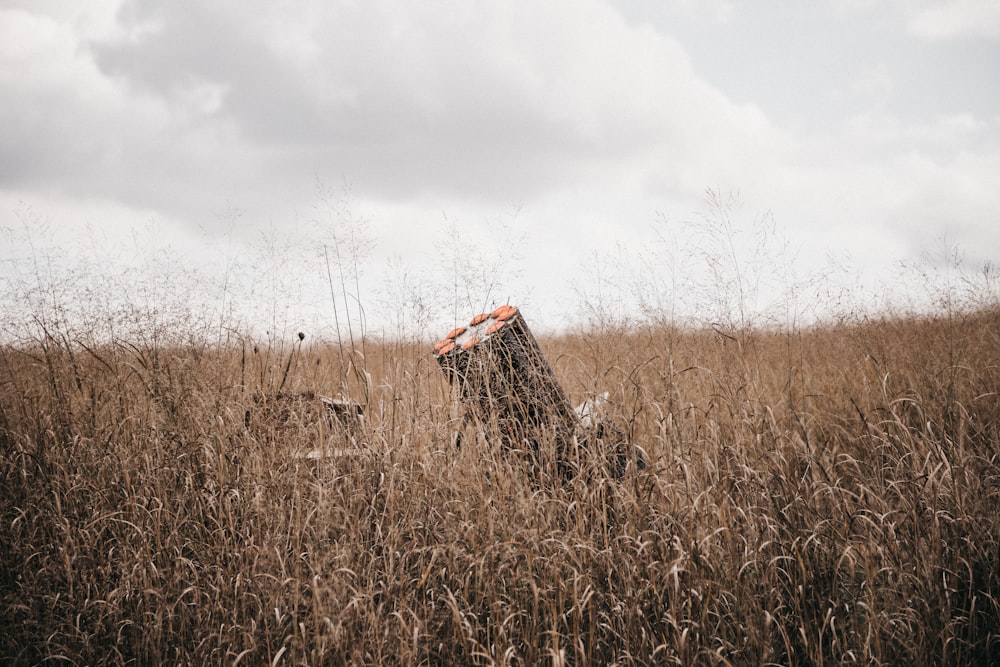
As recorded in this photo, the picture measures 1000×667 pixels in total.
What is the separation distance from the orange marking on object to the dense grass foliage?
52cm

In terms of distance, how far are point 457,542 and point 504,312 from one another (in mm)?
1142

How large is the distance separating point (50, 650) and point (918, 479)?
3.32 metres

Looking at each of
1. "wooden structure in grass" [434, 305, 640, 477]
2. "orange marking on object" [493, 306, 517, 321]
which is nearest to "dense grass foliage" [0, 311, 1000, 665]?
"wooden structure in grass" [434, 305, 640, 477]

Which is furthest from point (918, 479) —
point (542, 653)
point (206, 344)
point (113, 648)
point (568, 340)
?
point (568, 340)

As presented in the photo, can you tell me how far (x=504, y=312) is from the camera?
2855 mm

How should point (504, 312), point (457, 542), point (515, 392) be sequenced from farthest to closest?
1. point (504, 312)
2. point (515, 392)
3. point (457, 542)

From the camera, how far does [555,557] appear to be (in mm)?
1949

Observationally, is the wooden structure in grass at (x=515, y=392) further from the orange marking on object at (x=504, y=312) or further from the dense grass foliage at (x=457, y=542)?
the dense grass foliage at (x=457, y=542)

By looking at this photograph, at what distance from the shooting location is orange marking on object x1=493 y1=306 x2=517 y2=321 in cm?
276

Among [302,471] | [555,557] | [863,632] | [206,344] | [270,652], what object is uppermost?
[206,344]

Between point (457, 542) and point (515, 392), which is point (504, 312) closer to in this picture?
point (515, 392)

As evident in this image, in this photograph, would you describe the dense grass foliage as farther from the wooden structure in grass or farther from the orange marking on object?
the orange marking on object

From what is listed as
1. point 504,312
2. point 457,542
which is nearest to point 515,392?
point 504,312

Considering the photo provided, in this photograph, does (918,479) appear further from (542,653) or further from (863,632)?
(542,653)
